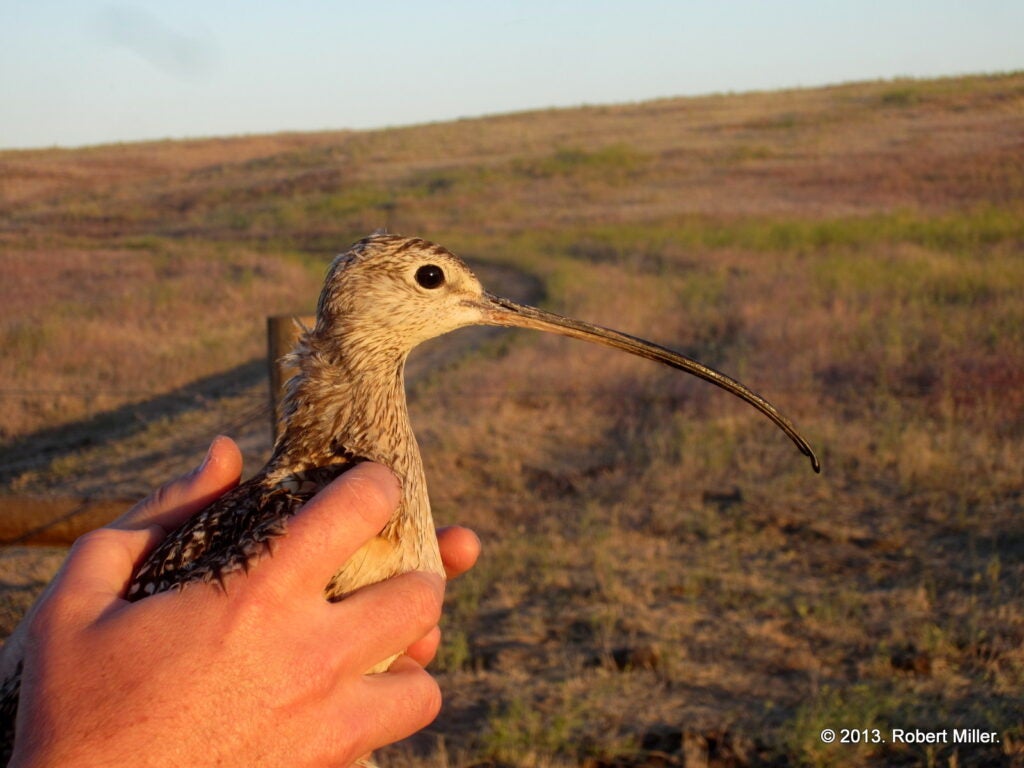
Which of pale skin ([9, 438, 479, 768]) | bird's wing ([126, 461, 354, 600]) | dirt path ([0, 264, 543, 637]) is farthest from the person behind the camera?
dirt path ([0, 264, 543, 637])

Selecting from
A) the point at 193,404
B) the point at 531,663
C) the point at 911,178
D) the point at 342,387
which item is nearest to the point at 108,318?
the point at 193,404

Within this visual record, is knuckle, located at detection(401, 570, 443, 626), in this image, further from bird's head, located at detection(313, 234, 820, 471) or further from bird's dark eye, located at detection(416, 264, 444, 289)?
bird's dark eye, located at detection(416, 264, 444, 289)

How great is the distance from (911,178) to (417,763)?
88.3ft

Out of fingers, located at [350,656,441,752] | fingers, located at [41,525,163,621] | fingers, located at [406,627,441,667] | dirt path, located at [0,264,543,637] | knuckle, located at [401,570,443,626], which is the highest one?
fingers, located at [41,525,163,621]

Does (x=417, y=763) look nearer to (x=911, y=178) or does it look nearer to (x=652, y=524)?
(x=652, y=524)

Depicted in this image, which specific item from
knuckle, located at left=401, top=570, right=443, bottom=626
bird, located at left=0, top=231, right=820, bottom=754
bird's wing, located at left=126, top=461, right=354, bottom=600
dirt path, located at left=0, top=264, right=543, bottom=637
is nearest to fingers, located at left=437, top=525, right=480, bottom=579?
bird, located at left=0, top=231, right=820, bottom=754

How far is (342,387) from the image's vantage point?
219 cm

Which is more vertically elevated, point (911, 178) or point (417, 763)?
point (911, 178)

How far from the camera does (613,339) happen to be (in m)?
2.29

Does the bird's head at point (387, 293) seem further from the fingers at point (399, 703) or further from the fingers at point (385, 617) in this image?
the fingers at point (399, 703)

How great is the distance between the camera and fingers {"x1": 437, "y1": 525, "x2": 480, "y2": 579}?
206cm

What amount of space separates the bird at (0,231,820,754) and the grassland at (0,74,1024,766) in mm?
2144

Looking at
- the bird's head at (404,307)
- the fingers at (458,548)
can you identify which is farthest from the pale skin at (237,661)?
the bird's head at (404,307)

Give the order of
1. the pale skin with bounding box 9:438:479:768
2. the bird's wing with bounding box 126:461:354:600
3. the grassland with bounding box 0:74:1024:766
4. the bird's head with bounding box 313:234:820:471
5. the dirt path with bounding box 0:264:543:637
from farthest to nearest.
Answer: the dirt path with bounding box 0:264:543:637 < the grassland with bounding box 0:74:1024:766 < the bird's head with bounding box 313:234:820:471 < the bird's wing with bounding box 126:461:354:600 < the pale skin with bounding box 9:438:479:768
